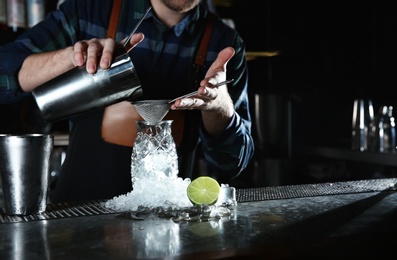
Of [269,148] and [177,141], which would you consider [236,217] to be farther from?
[269,148]

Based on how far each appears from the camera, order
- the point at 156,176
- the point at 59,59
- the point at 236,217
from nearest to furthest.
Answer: the point at 236,217 < the point at 156,176 < the point at 59,59

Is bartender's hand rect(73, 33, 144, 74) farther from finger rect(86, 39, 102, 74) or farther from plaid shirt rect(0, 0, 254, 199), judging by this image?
plaid shirt rect(0, 0, 254, 199)

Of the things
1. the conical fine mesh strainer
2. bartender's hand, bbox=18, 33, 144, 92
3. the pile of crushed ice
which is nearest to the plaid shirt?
bartender's hand, bbox=18, 33, 144, 92

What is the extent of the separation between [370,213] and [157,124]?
0.61m

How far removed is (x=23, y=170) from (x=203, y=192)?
446 millimetres

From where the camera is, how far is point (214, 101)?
169 cm

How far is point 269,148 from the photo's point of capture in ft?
12.4

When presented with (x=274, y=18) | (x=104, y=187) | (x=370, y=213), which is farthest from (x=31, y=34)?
(x=274, y=18)

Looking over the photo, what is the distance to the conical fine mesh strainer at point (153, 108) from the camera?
153 cm

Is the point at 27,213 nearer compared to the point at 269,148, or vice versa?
the point at 27,213

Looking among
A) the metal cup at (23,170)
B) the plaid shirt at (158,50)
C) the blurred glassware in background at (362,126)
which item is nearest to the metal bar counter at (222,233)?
the metal cup at (23,170)

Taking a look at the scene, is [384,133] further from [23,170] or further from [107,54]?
[23,170]

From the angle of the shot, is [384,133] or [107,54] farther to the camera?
[384,133]

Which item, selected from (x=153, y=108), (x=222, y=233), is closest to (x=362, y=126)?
(x=153, y=108)
